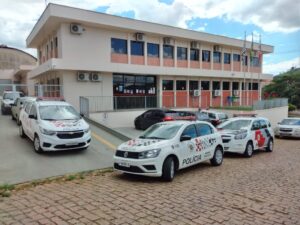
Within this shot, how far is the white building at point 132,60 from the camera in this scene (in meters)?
20.2

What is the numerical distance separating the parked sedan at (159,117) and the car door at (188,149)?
7.76 meters

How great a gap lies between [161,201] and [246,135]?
8226 millimetres

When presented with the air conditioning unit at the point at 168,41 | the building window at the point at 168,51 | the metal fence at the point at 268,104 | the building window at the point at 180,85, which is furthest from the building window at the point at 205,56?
the metal fence at the point at 268,104

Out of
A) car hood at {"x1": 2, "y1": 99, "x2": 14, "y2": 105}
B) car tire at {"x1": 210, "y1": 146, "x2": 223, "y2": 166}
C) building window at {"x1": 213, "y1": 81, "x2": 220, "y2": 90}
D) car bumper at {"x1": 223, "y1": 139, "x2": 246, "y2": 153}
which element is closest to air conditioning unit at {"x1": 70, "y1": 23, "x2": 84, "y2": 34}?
car hood at {"x1": 2, "y1": 99, "x2": 14, "y2": 105}

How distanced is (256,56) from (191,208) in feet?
112

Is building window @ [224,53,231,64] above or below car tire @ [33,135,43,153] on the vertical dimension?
above

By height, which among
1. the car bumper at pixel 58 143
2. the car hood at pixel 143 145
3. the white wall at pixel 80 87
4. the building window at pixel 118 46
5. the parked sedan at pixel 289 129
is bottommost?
the parked sedan at pixel 289 129

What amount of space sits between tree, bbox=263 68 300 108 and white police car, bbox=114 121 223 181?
141 feet

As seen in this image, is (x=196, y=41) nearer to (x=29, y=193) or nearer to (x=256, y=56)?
(x=256, y=56)

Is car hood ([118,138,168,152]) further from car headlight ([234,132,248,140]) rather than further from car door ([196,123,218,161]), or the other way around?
car headlight ([234,132,248,140])

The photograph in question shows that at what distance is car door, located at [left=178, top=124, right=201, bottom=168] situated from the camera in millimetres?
8770

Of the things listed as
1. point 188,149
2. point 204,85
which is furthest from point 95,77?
point 188,149

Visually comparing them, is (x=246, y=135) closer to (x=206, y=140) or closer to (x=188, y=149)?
(x=206, y=140)

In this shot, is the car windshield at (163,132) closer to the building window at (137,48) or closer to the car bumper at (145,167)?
the car bumper at (145,167)
